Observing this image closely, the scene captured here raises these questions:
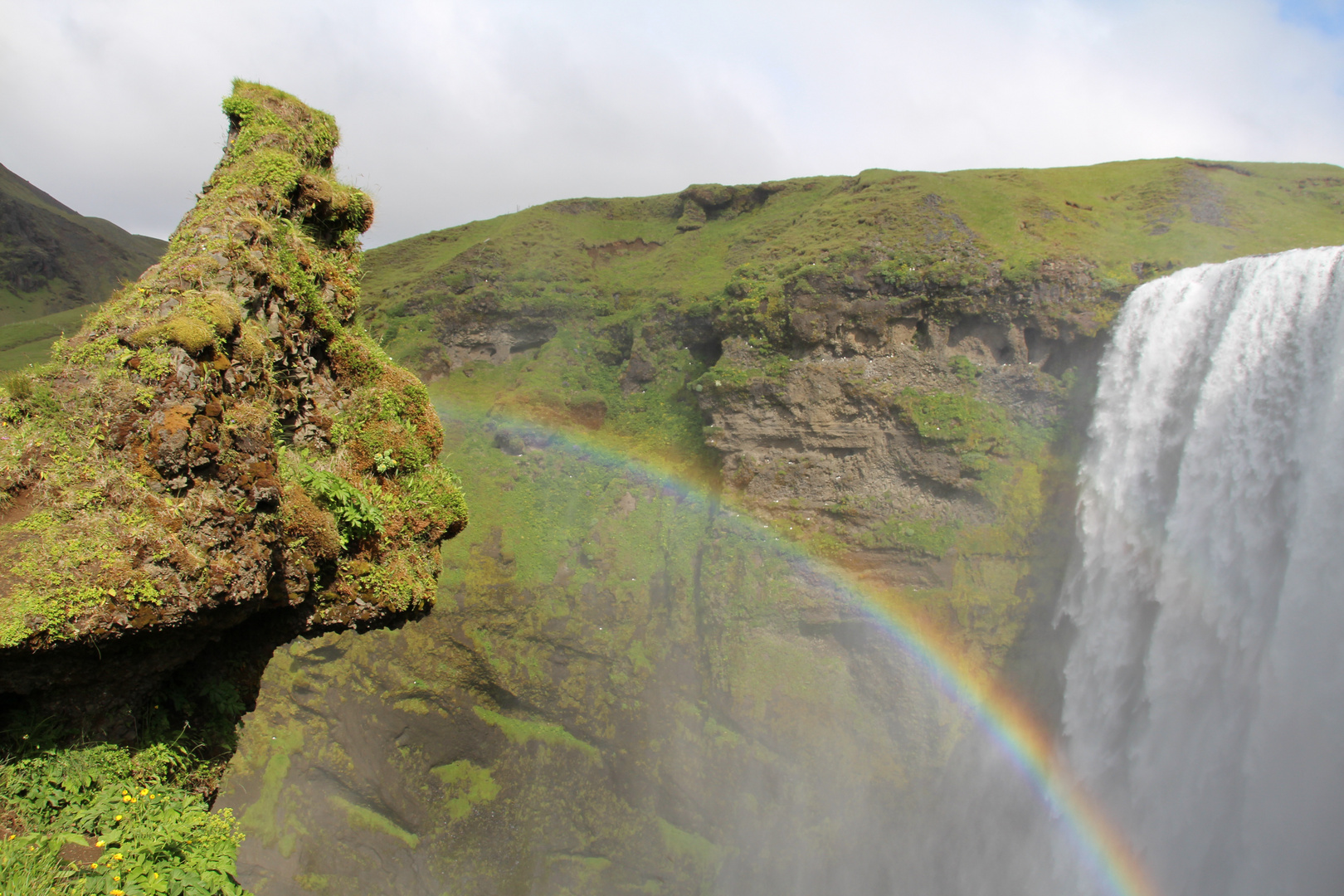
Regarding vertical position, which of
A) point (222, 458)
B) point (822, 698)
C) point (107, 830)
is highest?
point (222, 458)

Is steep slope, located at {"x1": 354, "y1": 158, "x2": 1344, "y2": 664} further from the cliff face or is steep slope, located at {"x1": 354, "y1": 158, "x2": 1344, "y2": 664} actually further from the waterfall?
the cliff face

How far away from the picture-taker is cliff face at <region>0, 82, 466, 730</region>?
12.0 ft

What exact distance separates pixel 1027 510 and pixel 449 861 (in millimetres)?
19881

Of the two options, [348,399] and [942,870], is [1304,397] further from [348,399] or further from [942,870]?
[348,399]

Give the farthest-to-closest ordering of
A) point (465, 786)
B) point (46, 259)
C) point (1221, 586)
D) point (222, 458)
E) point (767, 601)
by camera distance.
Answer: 1. point (46, 259)
2. point (767, 601)
3. point (465, 786)
4. point (1221, 586)
5. point (222, 458)

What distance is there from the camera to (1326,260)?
46.5ft

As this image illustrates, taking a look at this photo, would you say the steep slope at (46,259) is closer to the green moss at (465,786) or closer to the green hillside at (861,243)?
the green hillside at (861,243)

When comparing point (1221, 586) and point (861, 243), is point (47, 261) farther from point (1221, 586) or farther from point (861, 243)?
point (1221, 586)

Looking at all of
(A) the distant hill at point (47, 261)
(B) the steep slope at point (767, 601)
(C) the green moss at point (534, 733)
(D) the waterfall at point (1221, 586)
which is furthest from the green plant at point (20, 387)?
(A) the distant hill at point (47, 261)

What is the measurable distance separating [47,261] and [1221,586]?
203 ft

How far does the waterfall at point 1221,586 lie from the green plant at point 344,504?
50.6ft

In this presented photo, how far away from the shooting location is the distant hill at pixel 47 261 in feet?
134

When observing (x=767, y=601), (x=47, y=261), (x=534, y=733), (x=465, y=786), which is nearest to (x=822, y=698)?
(x=767, y=601)

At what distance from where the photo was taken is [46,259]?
44.2m
